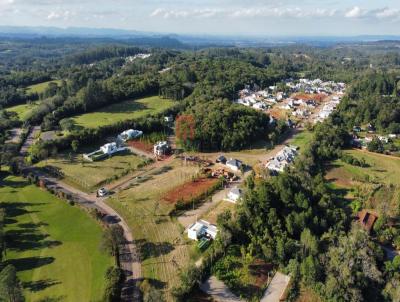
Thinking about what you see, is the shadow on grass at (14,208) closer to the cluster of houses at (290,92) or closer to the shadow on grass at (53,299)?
the shadow on grass at (53,299)

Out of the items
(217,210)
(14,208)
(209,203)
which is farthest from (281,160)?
(14,208)

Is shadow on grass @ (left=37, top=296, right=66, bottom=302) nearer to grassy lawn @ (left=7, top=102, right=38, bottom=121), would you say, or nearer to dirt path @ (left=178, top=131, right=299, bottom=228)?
dirt path @ (left=178, top=131, right=299, bottom=228)

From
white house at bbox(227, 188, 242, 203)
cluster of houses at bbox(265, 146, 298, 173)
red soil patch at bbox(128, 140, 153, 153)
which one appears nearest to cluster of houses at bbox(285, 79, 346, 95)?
cluster of houses at bbox(265, 146, 298, 173)

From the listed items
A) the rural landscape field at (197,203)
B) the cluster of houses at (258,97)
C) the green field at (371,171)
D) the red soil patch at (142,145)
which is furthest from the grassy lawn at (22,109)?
the green field at (371,171)

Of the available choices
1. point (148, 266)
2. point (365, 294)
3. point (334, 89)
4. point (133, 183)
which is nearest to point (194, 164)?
point (133, 183)

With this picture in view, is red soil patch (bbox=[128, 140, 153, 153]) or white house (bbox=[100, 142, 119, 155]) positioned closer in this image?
white house (bbox=[100, 142, 119, 155])

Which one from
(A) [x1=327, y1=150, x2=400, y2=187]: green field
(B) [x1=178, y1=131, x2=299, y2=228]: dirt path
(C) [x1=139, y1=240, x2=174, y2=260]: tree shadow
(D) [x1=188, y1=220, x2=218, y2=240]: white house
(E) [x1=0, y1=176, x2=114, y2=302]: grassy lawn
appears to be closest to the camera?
Result: (E) [x1=0, y1=176, x2=114, y2=302]: grassy lawn
